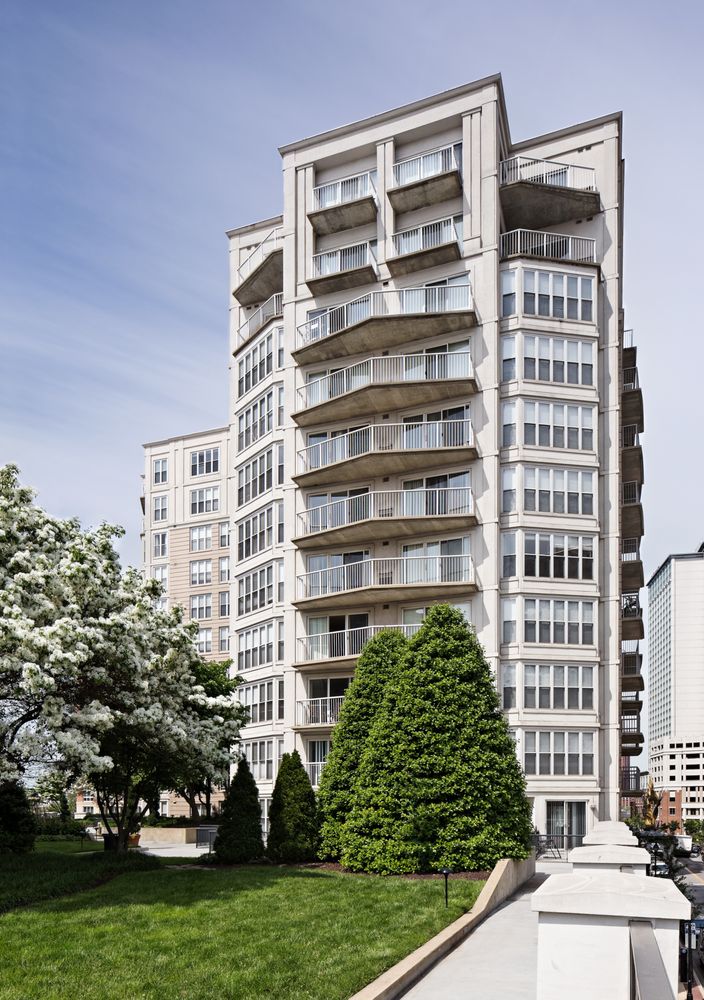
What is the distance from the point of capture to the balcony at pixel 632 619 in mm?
43828

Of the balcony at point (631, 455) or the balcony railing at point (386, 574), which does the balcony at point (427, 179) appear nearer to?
the balcony at point (631, 455)

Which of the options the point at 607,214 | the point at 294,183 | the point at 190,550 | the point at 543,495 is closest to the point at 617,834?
the point at 543,495

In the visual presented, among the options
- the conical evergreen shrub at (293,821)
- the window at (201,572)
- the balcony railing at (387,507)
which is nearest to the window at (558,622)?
the balcony railing at (387,507)

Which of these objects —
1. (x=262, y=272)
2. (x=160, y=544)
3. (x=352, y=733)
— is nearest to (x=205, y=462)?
(x=160, y=544)

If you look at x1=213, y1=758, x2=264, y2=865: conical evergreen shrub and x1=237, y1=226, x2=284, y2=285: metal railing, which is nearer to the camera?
x1=213, y1=758, x2=264, y2=865: conical evergreen shrub

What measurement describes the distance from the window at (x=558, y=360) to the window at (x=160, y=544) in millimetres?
41247

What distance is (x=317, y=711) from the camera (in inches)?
1428

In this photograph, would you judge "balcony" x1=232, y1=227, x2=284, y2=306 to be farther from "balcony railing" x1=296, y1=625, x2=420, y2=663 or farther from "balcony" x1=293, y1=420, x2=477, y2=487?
"balcony railing" x1=296, y1=625, x2=420, y2=663

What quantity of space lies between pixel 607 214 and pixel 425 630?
68.6ft

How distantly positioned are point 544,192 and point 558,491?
36.8 feet

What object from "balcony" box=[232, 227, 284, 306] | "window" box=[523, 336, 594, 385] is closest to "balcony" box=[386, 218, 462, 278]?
"window" box=[523, 336, 594, 385]

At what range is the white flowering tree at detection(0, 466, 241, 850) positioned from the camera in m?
17.2

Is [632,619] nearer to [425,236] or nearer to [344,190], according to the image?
[425,236]

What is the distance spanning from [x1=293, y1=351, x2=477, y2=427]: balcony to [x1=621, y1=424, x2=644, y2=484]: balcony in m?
11.0
